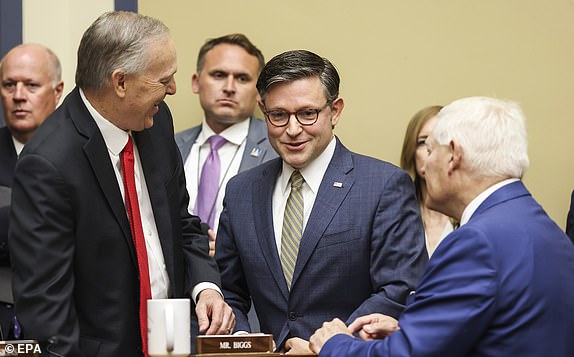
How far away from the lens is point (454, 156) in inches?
108

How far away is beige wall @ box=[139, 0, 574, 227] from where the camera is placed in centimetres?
528

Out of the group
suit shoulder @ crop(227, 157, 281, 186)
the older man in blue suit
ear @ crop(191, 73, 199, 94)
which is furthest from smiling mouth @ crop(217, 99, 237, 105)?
the older man in blue suit

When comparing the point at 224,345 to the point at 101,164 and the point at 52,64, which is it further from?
the point at 52,64

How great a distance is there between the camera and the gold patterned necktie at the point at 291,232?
3.39 metres

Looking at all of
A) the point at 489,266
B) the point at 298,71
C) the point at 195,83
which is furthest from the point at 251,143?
the point at 489,266

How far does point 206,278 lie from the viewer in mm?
3240

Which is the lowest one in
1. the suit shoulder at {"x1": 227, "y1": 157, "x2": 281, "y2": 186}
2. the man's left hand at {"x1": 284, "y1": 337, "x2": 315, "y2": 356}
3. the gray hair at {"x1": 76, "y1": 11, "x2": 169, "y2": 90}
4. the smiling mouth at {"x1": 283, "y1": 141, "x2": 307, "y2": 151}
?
the man's left hand at {"x1": 284, "y1": 337, "x2": 315, "y2": 356}

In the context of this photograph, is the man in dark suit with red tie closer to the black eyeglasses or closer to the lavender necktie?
the black eyeglasses

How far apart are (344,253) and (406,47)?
2205mm

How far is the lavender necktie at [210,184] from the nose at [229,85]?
236mm

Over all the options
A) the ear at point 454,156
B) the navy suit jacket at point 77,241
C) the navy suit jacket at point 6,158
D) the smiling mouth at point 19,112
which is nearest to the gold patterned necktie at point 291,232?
the navy suit jacket at point 77,241

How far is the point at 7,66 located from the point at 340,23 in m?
1.67

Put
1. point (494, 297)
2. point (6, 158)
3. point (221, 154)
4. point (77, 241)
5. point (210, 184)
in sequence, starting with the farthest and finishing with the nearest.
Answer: point (221, 154) → point (210, 184) → point (6, 158) → point (77, 241) → point (494, 297)

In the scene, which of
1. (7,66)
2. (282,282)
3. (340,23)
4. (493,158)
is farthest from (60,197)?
(340,23)
